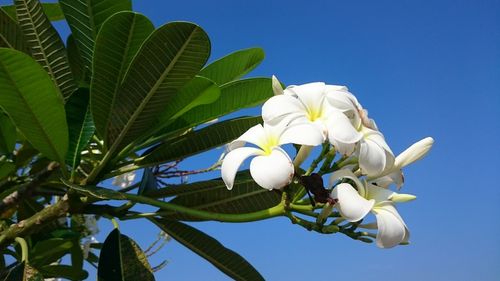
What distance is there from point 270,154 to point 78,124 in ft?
1.83

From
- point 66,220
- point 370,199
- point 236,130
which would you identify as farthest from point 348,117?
point 66,220

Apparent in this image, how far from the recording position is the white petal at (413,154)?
40.4 inches

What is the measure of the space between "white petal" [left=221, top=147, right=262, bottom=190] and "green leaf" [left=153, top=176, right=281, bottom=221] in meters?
0.42

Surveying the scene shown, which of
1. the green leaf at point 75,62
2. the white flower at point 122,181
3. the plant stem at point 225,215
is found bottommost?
the plant stem at point 225,215

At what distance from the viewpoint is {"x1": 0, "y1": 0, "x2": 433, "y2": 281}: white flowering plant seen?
940 mm

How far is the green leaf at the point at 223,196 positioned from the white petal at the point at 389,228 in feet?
1.52

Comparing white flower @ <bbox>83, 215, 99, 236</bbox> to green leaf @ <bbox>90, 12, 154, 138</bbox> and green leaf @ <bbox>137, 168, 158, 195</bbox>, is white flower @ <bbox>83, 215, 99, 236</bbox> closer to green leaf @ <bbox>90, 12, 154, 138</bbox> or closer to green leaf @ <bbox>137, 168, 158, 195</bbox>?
green leaf @ <bbox>137, 168, 158, 195</bbox>

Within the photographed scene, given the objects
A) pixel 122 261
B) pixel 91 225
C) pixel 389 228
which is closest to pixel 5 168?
pixel 122 261

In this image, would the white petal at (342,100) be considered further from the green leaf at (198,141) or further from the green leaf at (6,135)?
the green leaf at (6,135)

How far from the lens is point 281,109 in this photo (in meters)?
0.97

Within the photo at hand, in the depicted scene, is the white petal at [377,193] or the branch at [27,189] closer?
the white petal at [377,193]

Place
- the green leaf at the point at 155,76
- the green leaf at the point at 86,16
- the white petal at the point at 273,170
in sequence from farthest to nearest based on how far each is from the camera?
the green leaf at the point at 86,16 → the green leaf at the point at 155,76 → the white petal at the point at 273,170

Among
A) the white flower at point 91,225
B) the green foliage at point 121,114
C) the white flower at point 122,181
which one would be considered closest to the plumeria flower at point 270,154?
the green foliage at point 121,114

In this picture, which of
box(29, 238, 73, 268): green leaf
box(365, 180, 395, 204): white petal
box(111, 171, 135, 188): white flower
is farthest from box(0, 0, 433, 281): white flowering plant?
box(111, 171, 135, 188): white flower
